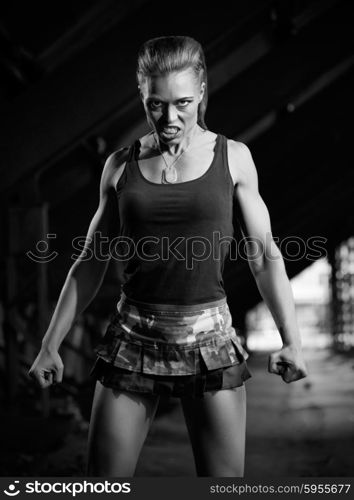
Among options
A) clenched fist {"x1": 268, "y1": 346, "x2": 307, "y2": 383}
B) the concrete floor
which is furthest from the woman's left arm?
the concrete floor

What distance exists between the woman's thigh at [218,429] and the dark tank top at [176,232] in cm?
29

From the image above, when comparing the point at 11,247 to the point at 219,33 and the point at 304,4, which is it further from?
the point at 304,4

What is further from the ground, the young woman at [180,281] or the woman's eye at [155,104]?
the woman's eye at [155,104]

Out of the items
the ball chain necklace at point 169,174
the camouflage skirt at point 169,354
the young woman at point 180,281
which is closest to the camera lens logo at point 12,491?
the young woman at point 180,281

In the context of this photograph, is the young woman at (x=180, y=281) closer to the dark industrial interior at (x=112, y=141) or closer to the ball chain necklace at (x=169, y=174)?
the ball chain necklace at (x=169, y=174)

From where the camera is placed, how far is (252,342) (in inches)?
689

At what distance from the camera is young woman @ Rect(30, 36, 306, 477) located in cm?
238

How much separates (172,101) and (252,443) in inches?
215

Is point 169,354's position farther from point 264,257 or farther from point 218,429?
point 264,257

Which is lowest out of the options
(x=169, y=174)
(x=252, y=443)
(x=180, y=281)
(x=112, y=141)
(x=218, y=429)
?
(x=252, y=443)

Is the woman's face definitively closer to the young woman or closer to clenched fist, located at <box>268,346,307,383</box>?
the young woman

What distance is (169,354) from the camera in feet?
8.01

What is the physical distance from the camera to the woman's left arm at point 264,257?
2469 millimetres

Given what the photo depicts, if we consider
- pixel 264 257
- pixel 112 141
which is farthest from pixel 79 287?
pixel 112 141
